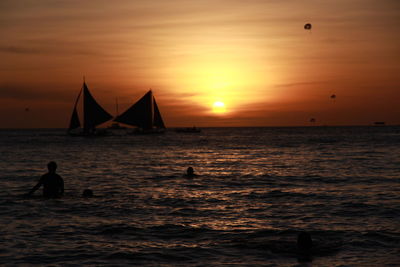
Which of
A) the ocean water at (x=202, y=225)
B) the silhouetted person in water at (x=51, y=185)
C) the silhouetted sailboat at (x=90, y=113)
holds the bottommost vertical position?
the ocean water at (x=202, y=225)

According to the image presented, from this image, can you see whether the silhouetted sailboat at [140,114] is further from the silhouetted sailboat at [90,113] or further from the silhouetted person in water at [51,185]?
the silhouetted person in water at [51,185]

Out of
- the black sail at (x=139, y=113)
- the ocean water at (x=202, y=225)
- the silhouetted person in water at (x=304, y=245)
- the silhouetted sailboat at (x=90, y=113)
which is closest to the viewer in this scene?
the ocean water at (x=202, y=225)

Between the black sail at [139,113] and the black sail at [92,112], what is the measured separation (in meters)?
11.3

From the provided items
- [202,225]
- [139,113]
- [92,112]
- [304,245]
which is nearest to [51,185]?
[202,225]

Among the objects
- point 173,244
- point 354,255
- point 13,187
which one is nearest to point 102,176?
point 13,187

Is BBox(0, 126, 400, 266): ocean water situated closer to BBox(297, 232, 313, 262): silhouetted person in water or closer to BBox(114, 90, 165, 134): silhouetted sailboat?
BBox(297, 232, 313, 262): silhouetted person in water

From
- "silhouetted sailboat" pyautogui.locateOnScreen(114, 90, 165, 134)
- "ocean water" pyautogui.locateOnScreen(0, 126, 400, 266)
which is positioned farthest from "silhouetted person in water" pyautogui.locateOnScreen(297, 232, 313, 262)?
"silhouetted sailboat" pyautogui.locateOnScreen(114, 90, 165, 134)

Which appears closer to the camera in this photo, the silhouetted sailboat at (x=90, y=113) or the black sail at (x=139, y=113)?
the silhouetted sailboat at (x=90, y=113)

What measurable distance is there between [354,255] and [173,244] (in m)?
5.30

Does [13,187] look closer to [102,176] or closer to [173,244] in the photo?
[102,176]

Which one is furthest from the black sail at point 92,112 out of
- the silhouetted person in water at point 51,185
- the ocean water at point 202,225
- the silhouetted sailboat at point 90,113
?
the silhouetted person in water at point 51,185

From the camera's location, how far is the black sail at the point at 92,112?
10712 cm

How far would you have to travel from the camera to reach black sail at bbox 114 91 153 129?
398ft

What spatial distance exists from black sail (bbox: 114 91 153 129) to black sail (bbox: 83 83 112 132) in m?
11.3
